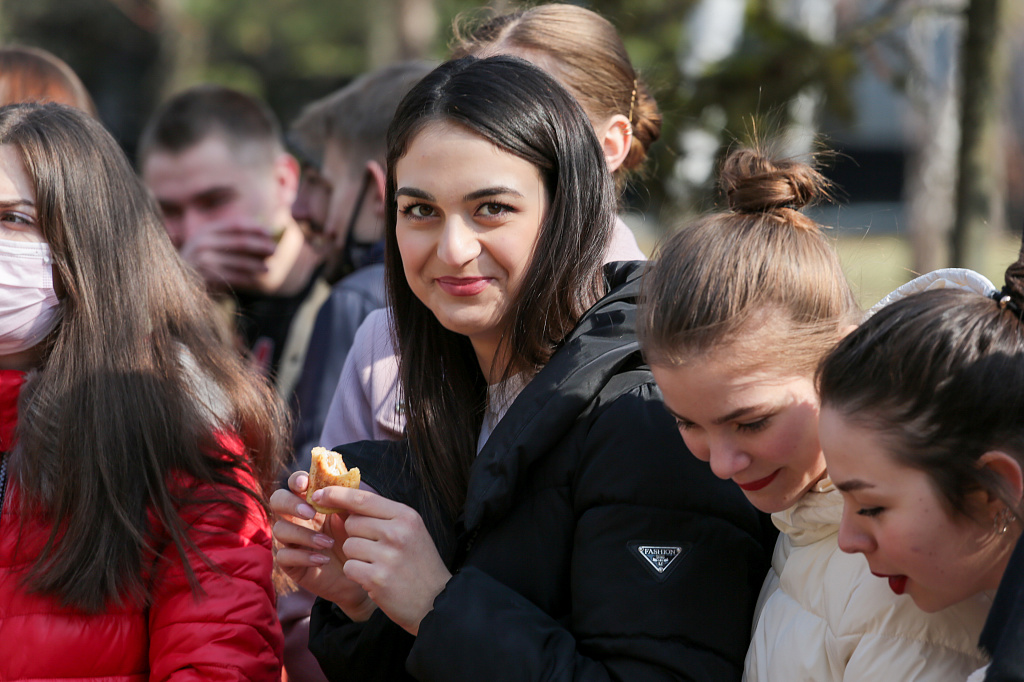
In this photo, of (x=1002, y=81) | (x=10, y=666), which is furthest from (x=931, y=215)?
(x=10, y=666)

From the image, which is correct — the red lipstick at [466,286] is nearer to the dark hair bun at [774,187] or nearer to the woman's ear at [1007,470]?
the dark hair bun at [774,187]

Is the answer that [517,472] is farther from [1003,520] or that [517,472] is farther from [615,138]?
[615,138]

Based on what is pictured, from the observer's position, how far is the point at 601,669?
1930mm

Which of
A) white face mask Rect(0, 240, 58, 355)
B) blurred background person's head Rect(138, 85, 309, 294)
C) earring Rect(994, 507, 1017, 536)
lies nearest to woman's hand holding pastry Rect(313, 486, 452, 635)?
white face mask Rect(0, 240, 58, 355)

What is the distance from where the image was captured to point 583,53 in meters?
3.10

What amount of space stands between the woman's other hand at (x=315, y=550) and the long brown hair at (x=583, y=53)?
1.43m

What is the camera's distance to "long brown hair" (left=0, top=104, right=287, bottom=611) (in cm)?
229

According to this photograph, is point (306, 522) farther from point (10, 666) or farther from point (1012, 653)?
point (1012, 653)

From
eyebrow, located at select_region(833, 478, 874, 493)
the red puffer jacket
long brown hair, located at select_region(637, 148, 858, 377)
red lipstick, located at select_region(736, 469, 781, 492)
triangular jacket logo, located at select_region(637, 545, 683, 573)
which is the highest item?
long brown hair, located at select_region(637, 148, 858, 377)

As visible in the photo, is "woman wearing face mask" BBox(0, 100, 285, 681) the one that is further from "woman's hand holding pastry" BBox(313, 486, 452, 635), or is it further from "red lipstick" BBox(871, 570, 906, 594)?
"red lipstick" BBox(871, 570, 906, 594)

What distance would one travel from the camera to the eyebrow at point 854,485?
1.66m

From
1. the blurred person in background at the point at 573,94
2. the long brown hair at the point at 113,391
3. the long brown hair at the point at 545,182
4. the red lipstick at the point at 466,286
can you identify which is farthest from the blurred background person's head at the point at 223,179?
the red lipstick at the point at 466,286

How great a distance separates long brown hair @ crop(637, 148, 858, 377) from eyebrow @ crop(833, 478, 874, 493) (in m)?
0.27

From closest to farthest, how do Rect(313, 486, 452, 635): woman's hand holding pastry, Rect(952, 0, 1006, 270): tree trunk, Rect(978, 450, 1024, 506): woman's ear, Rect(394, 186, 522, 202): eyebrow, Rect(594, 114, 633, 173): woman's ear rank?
Rect(978, 450, 1024, 506): woman's ear < Rect(313, 486, 452, 635): woman's hand holding pastry < Rect(394, 186, 522, 202): eyebrow < Rect(594, 114, 633, 173): woman's ear < Rect(952, 0, 1006, 270): tree trunk
